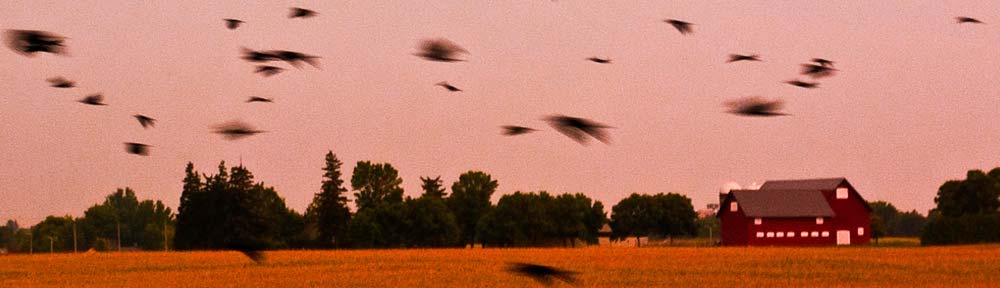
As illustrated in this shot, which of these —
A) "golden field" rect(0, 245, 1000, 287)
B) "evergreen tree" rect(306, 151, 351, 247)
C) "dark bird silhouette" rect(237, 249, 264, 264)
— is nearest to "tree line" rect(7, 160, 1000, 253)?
"evergreen tree" rect(306, 151, 351, 247)

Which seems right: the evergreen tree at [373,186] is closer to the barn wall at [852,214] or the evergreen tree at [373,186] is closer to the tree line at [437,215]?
the tree line at [437,215]

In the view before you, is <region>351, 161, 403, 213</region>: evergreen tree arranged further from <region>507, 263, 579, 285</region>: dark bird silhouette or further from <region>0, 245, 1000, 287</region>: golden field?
<region>507, 263, 579, 285</region>: dark bird silhouette

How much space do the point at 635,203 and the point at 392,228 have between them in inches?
1732

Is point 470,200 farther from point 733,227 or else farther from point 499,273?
point 499,273

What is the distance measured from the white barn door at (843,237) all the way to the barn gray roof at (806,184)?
512 centimetres

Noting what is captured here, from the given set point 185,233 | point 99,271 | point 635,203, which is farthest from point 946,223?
point 99,271

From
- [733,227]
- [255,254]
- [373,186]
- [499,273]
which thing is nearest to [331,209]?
[373,186]

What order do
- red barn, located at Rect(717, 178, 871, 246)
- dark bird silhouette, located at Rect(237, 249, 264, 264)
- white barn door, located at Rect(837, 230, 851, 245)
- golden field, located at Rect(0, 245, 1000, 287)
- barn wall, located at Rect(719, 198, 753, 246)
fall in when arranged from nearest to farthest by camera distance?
dark bird silhouette, located at Rect(237, 249, 264, 264)
golden field, located at Rect(0, 245, 1000, 287)
red barn, located at Rect(717, 178, 871, 246)
white barn door, located at Rect(837, 230, 851, 245)
barn wall, located at Rect(719, 198, 753, 246)

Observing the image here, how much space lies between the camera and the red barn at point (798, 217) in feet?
367

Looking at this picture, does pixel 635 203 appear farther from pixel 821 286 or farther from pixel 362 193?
pixel 821 286

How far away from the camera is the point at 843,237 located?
368ft

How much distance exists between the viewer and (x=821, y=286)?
33.8 meters

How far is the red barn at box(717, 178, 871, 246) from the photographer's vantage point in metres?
112

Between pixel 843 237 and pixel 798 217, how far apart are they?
13.9ft
